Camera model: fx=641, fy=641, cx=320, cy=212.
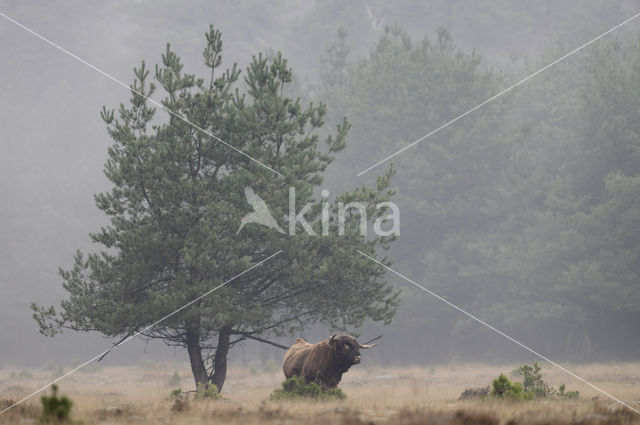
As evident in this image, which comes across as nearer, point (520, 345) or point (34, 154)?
point (520, 345)

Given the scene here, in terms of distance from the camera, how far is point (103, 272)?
1627 cm

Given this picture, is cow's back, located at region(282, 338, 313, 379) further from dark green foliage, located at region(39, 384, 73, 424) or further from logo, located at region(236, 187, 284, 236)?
dark green foliage, located at region(39, 384, 73, 424)

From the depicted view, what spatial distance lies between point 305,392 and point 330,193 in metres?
29.4

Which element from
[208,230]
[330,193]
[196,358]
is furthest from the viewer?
[330,193]

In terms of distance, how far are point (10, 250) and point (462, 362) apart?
41394 millimetres

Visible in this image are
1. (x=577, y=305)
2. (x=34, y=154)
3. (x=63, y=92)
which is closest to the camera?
(x=577, y=305)

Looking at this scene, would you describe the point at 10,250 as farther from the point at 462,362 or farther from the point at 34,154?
the point at 462,362

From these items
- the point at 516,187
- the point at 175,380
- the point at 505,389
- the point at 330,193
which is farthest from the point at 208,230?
the point at 330,193

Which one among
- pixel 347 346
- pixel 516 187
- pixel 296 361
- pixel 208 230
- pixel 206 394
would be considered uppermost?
pixel 516 187

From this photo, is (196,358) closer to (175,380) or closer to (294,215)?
(294,215)

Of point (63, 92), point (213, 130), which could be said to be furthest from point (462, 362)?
point (63, 92)

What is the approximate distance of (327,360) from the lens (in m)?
15.2

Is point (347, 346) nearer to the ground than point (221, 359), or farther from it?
farther from it

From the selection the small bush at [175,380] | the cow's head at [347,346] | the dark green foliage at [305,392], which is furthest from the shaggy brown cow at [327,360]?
the small bush at [175,380]
